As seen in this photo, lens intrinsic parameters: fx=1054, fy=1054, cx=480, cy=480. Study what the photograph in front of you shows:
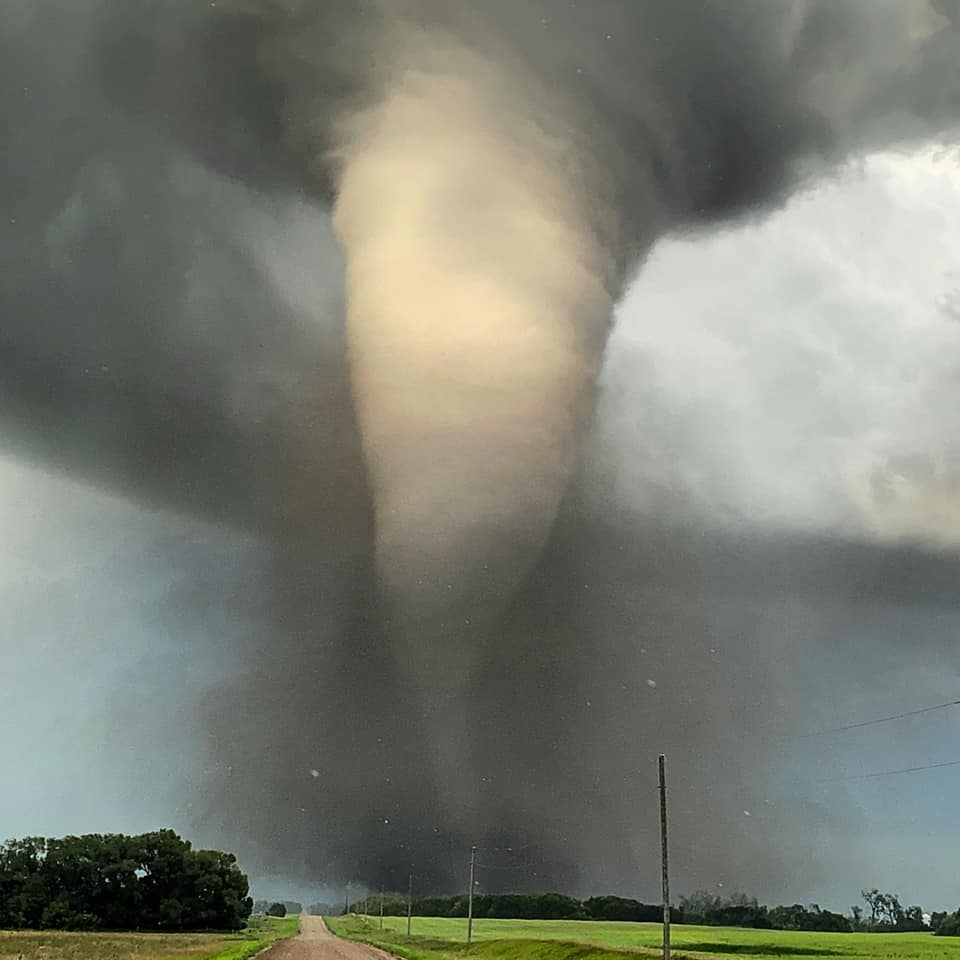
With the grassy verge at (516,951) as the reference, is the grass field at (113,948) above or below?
below

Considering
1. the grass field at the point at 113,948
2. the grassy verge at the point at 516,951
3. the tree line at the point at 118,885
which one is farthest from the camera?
the tree line at the point at 118,885

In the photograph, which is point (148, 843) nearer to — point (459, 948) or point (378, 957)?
point (459, 948)

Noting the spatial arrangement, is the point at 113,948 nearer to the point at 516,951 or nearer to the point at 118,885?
the point at 516,951

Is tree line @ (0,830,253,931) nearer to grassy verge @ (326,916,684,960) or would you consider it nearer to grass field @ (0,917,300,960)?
grass field @ (0,917,300,960)

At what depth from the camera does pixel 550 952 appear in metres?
81.0

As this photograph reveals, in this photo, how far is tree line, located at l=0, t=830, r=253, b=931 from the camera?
4555 inches

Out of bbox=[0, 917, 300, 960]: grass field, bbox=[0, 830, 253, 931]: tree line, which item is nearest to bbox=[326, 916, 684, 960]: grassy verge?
bbox=[0, 917, 300, 960]: grass field

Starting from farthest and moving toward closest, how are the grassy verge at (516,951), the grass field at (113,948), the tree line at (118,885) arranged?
the tree line at (118,885) < the grassy verge at (516,951) < the grass field at (113,948)

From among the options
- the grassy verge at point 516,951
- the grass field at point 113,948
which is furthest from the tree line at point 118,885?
the grassy verge at point 516,951

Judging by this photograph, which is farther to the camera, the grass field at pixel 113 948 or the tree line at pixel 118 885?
the tree line at pixel 118 885

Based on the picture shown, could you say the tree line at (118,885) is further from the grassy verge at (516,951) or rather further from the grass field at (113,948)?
the grassy verge at (516,951)

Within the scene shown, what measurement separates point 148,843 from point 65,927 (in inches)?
500

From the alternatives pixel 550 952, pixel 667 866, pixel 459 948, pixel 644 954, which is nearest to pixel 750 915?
pixel 459 948

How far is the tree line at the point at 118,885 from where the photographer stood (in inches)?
4555
